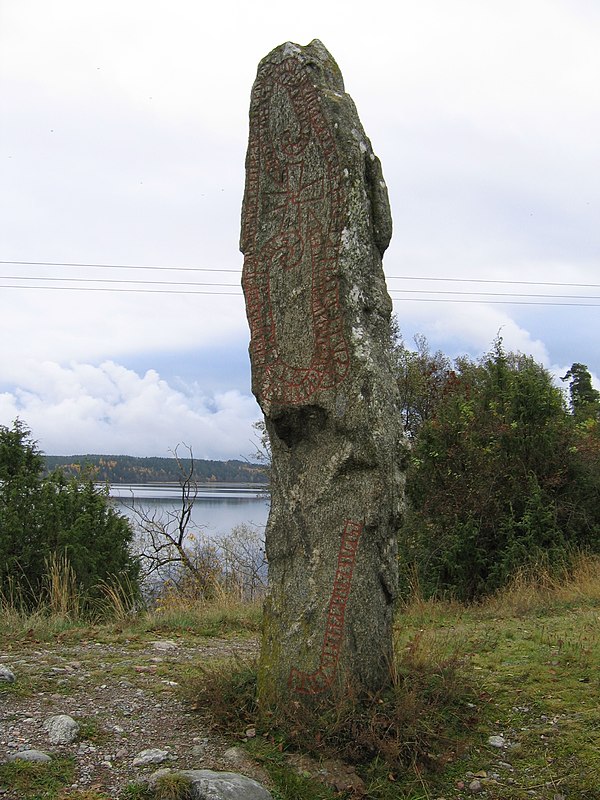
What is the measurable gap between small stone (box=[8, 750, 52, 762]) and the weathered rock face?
1.37 meters

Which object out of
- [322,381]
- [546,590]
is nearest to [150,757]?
[322,381]

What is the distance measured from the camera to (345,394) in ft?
17.4

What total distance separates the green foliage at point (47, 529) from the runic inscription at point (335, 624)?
4.82 m

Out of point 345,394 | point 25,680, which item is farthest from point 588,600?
point 25,680

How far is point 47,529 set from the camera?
974 cm

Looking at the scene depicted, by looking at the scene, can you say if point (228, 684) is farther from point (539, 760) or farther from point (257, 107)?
point (257, 107)

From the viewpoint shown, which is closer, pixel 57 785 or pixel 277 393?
pixel 57 785

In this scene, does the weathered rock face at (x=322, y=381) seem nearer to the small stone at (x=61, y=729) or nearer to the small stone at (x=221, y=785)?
the small stone at (x=221, y=785)

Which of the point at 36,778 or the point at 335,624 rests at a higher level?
the point at 335,624

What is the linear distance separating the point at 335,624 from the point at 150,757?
1311 millimetres

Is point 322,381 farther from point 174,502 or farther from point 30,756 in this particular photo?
point 174,502

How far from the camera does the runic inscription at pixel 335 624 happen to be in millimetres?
5125

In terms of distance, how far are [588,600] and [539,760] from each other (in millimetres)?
5355

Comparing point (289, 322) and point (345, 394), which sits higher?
point (289, 322)
